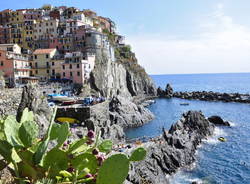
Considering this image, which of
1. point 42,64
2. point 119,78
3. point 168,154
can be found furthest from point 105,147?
point 119,78

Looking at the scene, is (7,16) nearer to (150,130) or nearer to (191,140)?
(150,130)

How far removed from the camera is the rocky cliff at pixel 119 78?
254 feet

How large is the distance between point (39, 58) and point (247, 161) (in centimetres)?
6117

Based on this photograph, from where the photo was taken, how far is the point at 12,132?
4.55 m

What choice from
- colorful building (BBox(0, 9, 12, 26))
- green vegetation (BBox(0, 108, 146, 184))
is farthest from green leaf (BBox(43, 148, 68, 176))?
colorful building (BBox(0, 9, 12, 26))

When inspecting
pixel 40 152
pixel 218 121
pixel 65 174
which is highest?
pixel 40 152

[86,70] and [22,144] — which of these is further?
[86,70]

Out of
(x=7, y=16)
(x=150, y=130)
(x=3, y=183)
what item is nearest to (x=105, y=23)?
(x=7, y=16)

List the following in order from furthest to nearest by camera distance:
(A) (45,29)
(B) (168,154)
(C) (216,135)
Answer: (A) (45,29) → (C) (216,135) → (B) (168,154)

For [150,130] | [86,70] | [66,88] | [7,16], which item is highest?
[7,16]

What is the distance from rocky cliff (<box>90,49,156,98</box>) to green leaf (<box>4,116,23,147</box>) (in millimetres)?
70043

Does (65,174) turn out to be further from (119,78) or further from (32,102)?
(119,78)

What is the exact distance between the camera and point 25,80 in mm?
65375

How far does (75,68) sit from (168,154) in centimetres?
4619
